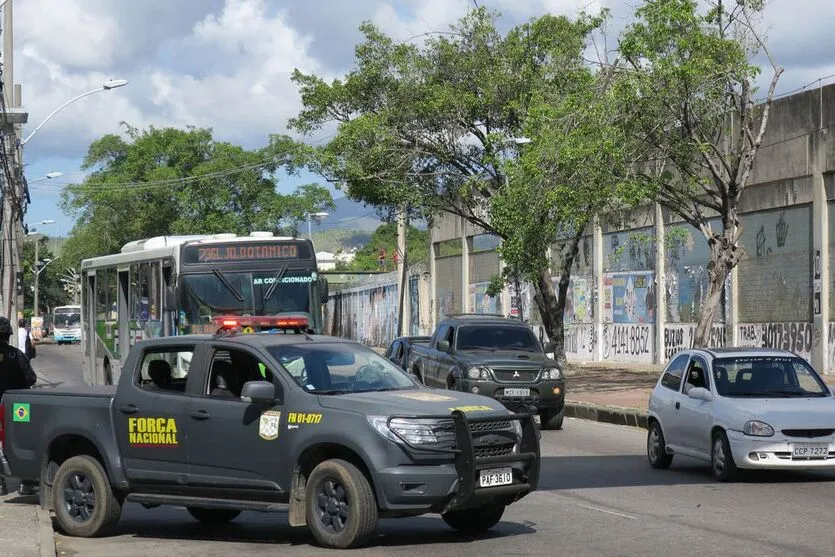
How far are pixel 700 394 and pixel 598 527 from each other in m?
4.35

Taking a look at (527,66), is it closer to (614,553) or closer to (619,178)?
(619,178)

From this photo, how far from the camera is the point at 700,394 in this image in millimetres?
15344

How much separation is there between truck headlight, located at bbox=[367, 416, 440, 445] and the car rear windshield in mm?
6239

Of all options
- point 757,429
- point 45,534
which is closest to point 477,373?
point 757,429

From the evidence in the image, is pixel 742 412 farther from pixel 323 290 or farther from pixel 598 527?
pixel 323 290

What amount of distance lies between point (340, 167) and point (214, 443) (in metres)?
24.7

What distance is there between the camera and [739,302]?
113 feet

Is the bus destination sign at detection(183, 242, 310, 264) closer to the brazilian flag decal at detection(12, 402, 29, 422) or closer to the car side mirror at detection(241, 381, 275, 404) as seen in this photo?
the brazilian flag decal at detection(12, 402, 29, 422)

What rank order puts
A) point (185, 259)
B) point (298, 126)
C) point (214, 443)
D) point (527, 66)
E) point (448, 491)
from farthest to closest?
point (298, 126), point (527, 66), point (185, 259), point (214, 443), point (448, 491)

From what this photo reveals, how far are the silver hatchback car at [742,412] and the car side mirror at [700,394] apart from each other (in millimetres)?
11

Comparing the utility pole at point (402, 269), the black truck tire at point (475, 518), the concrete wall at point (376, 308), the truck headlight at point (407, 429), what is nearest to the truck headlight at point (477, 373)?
the black truck tire at point (475, 518)

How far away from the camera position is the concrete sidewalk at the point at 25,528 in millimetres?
9984

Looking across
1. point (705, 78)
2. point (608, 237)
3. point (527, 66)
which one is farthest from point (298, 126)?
point (705, 78)

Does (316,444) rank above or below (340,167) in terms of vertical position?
below
